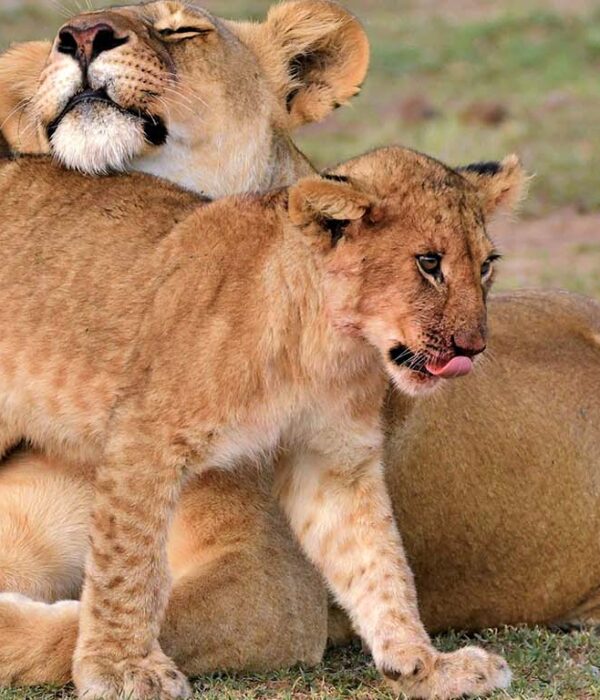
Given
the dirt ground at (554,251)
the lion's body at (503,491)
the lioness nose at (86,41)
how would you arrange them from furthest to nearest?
the dirt ground at (554,251) → the lion's body at (503,491) → the lioness nose at (86,41)

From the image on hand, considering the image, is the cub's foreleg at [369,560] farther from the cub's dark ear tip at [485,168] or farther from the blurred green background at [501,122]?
the cub's dark ear tip at [485,168]

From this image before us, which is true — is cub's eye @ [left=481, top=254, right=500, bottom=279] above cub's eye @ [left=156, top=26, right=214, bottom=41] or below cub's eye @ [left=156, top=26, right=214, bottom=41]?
above

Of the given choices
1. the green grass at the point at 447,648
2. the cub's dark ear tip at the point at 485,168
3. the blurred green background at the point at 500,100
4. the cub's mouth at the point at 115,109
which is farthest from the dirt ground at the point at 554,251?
the cub's dark ear tip at the point at 485,168

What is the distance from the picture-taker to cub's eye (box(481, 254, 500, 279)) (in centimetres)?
318

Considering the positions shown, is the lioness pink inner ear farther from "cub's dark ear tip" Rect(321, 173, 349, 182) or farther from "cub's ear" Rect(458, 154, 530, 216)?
"cub's ear" Rect(458, 154, 530, 216)

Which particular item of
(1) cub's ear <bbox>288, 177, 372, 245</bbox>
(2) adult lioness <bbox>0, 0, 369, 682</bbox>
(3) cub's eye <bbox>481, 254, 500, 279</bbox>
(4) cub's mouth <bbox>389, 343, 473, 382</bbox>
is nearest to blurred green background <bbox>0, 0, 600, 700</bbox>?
(2) adult lioness <bbox>0, 0, 369, 682</bbox>

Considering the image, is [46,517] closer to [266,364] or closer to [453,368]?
[266,364]

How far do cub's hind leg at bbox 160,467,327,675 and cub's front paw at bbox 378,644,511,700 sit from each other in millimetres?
432

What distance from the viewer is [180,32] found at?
14.1ft

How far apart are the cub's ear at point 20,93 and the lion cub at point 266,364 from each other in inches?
24.7

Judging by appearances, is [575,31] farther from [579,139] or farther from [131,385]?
[131,385]

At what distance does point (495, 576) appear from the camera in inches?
171

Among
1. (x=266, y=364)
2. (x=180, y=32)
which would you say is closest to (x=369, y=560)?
(x=266, y=364)

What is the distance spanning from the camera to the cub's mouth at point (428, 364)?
3.10 metres
